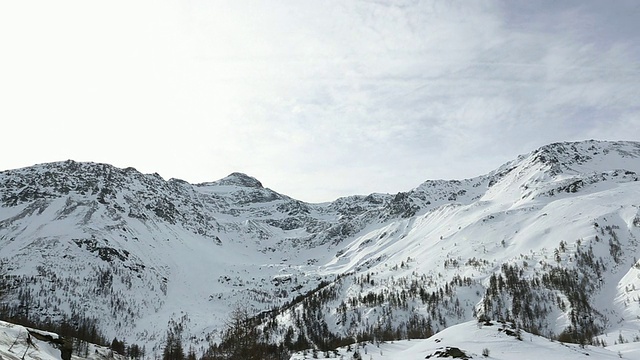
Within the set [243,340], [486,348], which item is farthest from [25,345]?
[486,348]

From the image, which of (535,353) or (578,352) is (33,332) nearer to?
(535,353)

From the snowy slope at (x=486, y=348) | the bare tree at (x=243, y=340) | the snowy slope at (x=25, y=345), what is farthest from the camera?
the bare tree at (x=243, y=340)

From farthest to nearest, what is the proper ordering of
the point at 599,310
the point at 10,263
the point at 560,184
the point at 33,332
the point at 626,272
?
the point at 10,263
the point at 560,184
the point at 626,272
the point at 599,310
the point at 33,332

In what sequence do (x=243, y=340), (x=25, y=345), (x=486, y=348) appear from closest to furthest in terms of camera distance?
(x=25, y=345)
(x=486, y=348)
(x=243, y=340)

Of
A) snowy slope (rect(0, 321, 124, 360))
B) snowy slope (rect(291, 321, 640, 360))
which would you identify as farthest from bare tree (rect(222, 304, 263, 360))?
snowy slope (rect(0, 321, 124, 360))

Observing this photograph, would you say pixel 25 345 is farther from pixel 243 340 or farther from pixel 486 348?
pixel 486 348

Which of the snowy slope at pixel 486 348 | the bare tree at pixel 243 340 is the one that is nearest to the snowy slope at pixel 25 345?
the bare tree at pixel 243 340

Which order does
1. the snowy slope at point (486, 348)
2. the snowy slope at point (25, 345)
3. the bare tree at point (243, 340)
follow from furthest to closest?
the bare tree at point (243, 340)
the snowy slope at point (486, 348)
the snowy slope at point (25, 345)

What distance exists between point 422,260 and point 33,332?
154m

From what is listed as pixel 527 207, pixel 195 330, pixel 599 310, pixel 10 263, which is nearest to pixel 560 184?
pixel 527 207

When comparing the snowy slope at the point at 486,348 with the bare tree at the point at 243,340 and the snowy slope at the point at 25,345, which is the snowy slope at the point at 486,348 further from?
the snowy slope at the point at 25,345

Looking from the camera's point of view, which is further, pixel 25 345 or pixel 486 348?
pixel 486 348

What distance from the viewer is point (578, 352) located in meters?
27.5

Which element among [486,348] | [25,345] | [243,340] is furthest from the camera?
[243,340]
